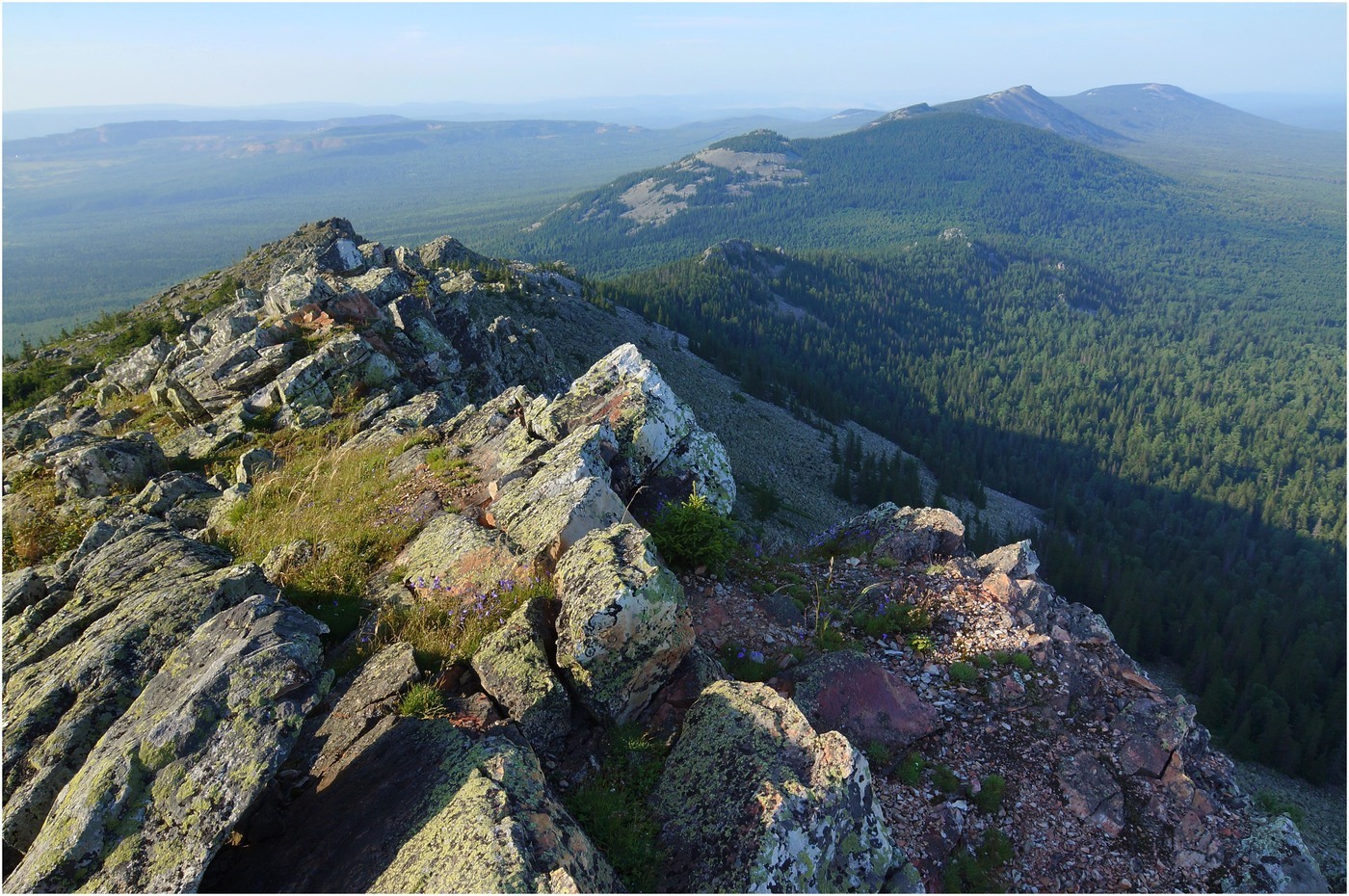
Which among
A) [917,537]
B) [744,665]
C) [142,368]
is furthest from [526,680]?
[142,368]

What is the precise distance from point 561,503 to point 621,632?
3889mm

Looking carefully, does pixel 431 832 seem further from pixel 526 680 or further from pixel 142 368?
pixel 142 368

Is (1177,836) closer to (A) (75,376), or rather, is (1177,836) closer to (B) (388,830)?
(B) (388,830)

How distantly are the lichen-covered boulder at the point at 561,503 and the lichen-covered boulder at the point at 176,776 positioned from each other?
4.69 m

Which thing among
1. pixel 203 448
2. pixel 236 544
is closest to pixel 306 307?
pixel 203 448

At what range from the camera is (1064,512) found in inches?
4473

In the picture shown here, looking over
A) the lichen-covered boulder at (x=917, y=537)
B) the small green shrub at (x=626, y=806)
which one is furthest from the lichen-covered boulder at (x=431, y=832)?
the lichen-covered boulder at (x=917, y=537)

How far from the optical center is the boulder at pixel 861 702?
10758mm

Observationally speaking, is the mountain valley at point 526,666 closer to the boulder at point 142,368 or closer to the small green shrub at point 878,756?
the small green shrub at point 878,756

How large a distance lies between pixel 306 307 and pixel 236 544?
19.7 m

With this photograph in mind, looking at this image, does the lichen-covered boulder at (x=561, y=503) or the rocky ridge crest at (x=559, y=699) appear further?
the lichen-covered boulder at (x=561, y=503)

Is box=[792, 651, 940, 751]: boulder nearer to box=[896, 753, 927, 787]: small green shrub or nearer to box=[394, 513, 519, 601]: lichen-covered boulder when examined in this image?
box=[896, 753, 927, 787]: small green shrub

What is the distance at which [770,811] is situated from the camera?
7562 millimetres

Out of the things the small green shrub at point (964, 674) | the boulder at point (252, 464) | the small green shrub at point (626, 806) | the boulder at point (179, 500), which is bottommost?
the small green shrub at point (964, 674)
